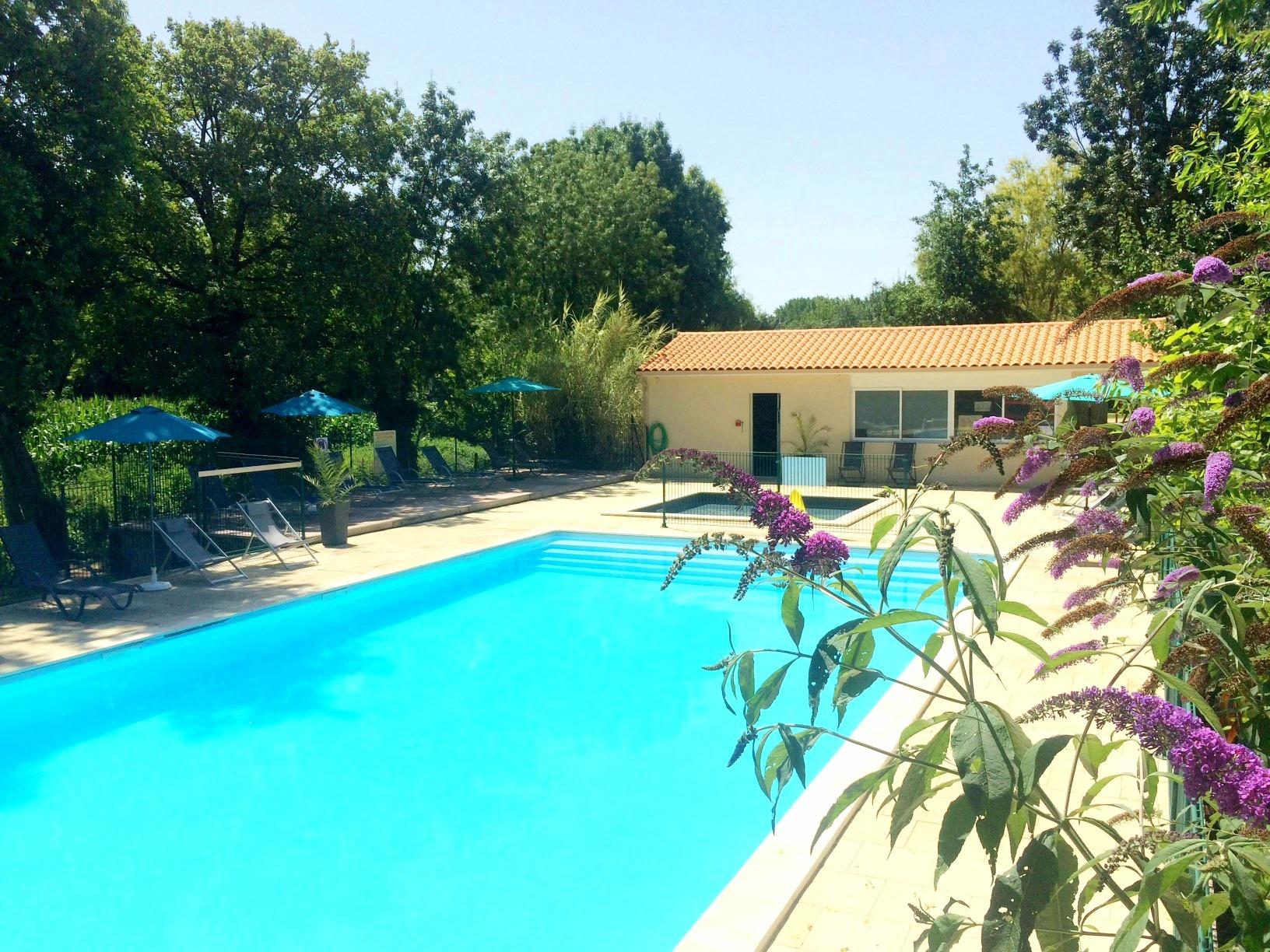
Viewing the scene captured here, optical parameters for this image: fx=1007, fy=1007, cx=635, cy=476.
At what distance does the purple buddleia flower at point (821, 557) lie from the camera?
2.00m

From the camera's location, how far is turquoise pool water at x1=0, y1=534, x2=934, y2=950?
6.05 metres

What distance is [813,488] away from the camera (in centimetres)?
1950

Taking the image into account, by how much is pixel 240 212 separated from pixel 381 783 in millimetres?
14548

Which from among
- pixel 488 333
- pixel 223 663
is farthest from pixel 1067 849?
pixel 488 333

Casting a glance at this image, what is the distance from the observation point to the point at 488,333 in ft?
91.7

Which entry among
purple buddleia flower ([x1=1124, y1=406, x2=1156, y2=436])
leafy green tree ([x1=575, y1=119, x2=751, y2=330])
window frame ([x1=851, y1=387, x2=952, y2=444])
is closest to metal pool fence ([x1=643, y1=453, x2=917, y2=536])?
window frame ([x1=851, y1=387, x2=952, y2=444])

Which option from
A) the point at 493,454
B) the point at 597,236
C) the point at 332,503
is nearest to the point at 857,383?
the point at 493,454

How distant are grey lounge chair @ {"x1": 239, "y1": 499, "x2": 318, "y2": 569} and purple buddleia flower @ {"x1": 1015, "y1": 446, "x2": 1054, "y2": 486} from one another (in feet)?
41.9

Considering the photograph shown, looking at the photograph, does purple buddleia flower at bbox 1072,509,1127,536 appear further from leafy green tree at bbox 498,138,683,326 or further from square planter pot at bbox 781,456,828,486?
leafy green tree at bbox 498,138,683,326

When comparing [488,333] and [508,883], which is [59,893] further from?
[488,333]

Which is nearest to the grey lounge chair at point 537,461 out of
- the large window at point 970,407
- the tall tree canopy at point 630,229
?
the tall tree canopy at point 630,229

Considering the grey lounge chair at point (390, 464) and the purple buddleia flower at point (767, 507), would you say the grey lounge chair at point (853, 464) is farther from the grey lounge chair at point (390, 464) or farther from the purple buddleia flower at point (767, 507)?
the purple buddleia flower at point (767, 507)

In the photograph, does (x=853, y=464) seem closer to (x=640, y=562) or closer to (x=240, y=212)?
(x=640, y=562)

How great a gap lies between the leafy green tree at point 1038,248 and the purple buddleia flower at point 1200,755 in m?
40.2
